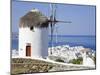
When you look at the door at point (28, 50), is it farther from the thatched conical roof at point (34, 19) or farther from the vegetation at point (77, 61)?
the vegetation at point (77, 61)

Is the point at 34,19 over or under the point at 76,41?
over

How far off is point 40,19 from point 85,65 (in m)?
0.83

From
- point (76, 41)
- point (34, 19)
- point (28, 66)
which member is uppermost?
point (34, 19)

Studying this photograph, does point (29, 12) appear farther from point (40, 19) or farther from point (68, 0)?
point (68, 0)

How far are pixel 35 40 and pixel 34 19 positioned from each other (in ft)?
0.81

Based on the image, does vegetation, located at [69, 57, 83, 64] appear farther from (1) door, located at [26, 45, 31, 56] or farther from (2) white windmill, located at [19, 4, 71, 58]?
(1) door, located at [26, 45, 31, 56]

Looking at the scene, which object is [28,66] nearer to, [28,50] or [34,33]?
[28,50]

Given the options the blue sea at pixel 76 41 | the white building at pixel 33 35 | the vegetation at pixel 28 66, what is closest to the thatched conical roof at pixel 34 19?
the white building at pixel 33 35

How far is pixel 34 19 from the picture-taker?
271 cm

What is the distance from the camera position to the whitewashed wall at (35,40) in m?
2.64

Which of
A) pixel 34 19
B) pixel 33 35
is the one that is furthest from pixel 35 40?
pixel 34 19

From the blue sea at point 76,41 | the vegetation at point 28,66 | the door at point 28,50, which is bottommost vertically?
the vegetation at point 28,66

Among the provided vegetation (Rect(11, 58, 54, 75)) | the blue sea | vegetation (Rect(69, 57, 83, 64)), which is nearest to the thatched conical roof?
the blue sea

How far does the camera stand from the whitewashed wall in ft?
8.67
